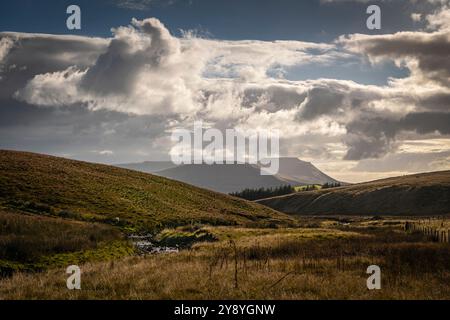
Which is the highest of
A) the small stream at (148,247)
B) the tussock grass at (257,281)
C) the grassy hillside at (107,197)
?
the grassy hillside at (107,197)

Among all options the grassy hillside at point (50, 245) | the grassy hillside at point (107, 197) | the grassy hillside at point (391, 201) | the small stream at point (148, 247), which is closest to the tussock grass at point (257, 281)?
the grassy hillside at point (50, 245)

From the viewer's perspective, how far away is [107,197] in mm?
68375

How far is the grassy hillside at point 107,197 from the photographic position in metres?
56.1

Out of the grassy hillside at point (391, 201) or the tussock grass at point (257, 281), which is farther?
the grassy hillside at point (391, 201)

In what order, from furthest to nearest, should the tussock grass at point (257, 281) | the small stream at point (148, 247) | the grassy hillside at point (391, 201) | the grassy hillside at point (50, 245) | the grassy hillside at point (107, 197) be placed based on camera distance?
the grassy hillside at point (391, 201)
the grassy hillside at point (107, 197)
the small stream at point (148, 247)
the grassy hillside at point (50, 245)
the tussock grass at point (257, 281)

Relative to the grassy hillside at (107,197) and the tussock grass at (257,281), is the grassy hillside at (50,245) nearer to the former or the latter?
the tussock grass at (257,281)

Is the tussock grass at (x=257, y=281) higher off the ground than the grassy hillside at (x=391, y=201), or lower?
lower

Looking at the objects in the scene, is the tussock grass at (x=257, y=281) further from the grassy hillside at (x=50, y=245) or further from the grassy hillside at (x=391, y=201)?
the grassy hillside at (x=391, y=201)

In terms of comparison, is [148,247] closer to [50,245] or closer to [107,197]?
[50,245]

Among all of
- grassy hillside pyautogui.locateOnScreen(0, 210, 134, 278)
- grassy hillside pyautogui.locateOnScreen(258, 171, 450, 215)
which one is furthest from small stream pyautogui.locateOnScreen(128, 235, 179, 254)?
grassy hillside pyautogui.locateOnScreen(258, 171, 450, 215)

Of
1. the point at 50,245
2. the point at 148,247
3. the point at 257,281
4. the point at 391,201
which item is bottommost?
the point at 148,247

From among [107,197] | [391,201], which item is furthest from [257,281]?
[391,201]

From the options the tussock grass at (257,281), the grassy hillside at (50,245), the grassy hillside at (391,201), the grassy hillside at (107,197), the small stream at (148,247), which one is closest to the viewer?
the tussock grass at (257,281)
